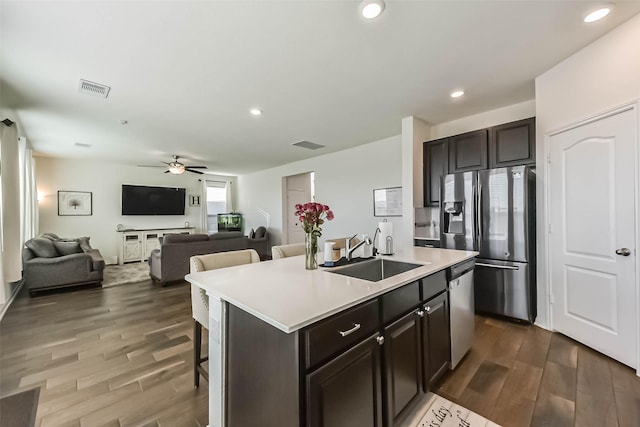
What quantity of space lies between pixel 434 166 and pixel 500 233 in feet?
4.30

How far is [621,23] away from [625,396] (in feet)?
9.17

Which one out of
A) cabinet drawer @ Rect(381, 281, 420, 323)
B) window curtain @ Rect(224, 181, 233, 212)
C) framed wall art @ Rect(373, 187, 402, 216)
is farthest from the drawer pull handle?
window curtain @ Rect(224, 181, 233, 212)

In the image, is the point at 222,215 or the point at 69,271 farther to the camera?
the point at 222,215

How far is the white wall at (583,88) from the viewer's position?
79.5 inches

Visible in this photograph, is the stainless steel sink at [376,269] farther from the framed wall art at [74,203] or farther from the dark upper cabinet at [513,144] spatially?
the framed wall art at [74,203]

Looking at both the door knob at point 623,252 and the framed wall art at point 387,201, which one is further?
the framed wall art at point 387,201

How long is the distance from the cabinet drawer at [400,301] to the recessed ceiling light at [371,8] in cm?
182

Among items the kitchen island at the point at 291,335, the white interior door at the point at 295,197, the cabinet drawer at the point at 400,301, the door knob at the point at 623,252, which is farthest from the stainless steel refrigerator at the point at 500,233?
the white interior door at the point at 295,197

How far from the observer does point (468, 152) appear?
11.1ft

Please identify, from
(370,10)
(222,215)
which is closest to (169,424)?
(370,10)

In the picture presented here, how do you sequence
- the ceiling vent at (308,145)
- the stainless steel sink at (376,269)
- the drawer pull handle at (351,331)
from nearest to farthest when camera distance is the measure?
the drawer pull handle at (351,331) → the stainless steel sink at (376,269) → the ceiling vent at (308,145)

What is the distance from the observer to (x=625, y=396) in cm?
172

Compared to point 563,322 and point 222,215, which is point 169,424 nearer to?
point 563,322

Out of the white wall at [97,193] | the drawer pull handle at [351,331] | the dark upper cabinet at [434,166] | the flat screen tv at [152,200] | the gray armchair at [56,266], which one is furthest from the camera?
the flat screen tv at [152,200]
